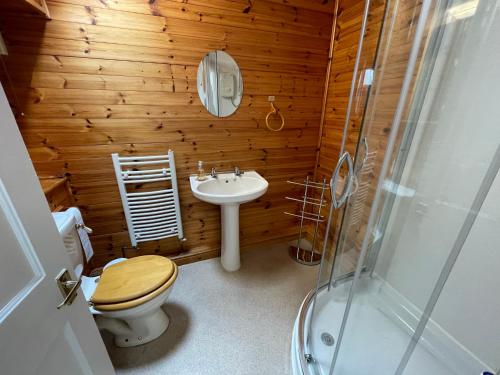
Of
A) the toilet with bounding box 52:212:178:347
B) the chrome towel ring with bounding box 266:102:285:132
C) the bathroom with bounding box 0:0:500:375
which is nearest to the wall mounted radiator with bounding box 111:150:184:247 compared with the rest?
Result: the bathroom with bounding box 0:0:500:375

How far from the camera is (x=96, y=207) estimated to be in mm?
1708

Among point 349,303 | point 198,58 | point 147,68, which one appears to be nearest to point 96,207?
point 147,68

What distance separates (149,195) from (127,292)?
2.53 feet

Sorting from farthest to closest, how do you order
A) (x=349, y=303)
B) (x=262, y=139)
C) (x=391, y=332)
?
(x=262, y=139) → (x=391, y=332) → (x=349, y=303)

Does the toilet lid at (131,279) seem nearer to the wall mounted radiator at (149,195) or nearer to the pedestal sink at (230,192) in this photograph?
the wall mounted radiator at (149,195)

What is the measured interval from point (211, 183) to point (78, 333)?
124 centimetres

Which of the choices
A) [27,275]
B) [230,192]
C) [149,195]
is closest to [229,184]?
[230,192]

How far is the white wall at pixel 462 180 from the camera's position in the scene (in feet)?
3.38

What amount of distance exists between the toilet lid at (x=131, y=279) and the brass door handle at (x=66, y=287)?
57 centimetres

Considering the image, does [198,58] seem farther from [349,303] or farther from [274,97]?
[349,303]

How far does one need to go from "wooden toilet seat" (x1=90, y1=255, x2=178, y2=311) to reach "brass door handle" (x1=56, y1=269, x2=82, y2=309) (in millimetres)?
559

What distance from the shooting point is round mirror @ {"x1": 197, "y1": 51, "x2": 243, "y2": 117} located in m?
1.65

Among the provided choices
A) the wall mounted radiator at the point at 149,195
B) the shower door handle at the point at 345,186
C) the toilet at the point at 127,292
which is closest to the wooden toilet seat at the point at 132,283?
the toilet at the point at 127,292

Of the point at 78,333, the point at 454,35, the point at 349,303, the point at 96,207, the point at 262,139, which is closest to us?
the point at 78,333
